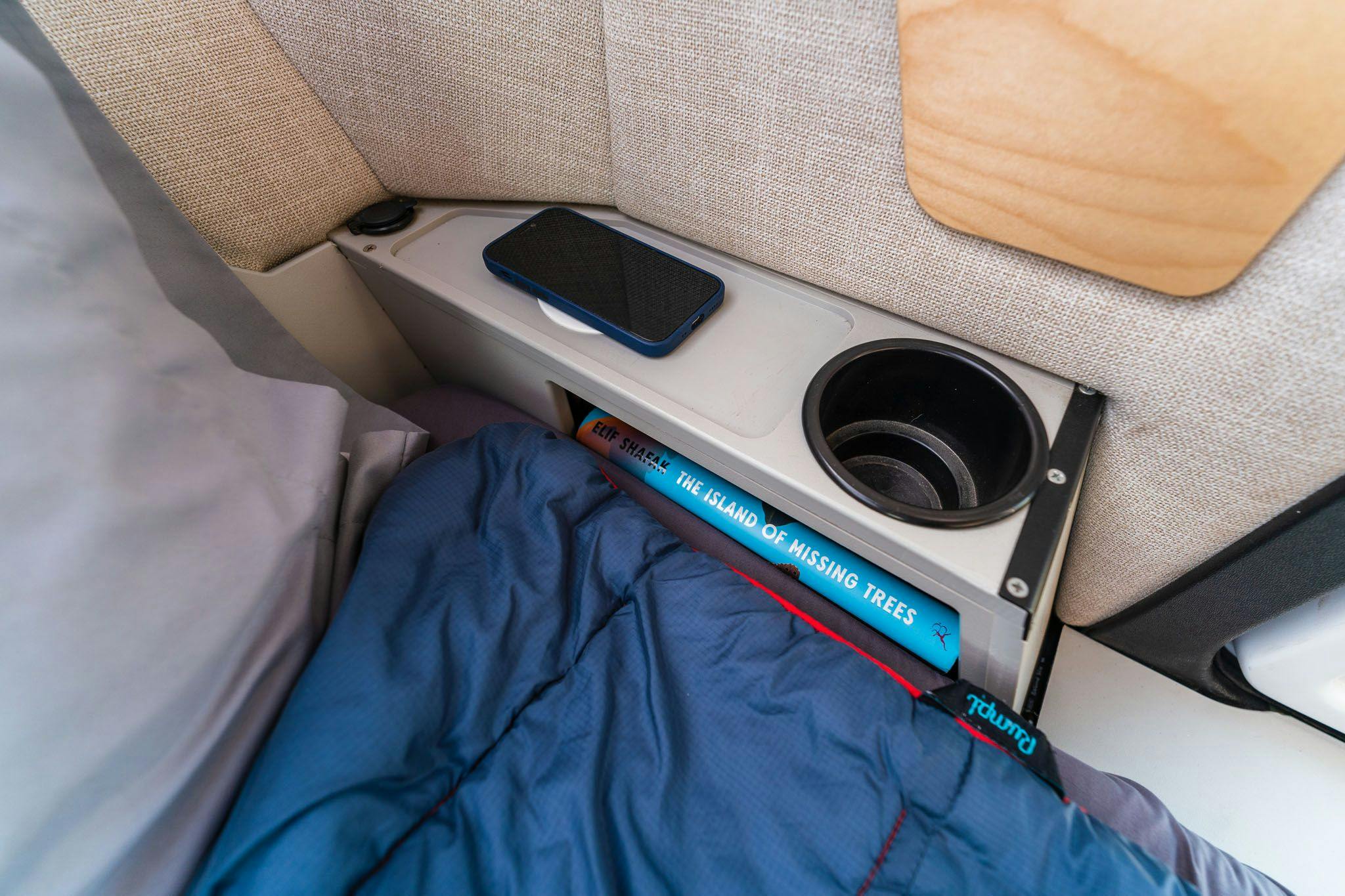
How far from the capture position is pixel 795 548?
2.25 feet

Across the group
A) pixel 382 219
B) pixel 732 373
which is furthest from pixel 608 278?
pixel 382 219

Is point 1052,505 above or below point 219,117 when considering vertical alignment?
below

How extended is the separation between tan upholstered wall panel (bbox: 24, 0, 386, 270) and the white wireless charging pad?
363 millimetres

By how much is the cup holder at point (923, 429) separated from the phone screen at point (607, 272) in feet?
0.64

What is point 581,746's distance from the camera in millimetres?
478

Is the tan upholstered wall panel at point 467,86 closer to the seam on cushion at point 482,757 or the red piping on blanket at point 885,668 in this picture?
the red piping on blanket at point 885,668

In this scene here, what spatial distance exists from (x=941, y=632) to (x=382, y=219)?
2.94 ft

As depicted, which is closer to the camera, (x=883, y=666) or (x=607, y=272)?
(x=883, y=666)

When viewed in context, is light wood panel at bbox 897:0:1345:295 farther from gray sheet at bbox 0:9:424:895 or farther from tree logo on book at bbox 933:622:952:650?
gray sheet at bbox 0:9:424:895

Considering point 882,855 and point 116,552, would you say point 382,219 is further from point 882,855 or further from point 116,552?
point 882,855

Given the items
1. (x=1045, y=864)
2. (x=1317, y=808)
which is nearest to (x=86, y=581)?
(x=1045, y=864)

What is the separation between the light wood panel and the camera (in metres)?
0.38

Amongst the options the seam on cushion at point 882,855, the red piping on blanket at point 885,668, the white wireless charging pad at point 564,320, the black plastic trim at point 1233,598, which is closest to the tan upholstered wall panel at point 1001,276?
the black plastic trim at point 1233,598

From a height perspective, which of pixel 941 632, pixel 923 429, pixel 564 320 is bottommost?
pixel 941 632
